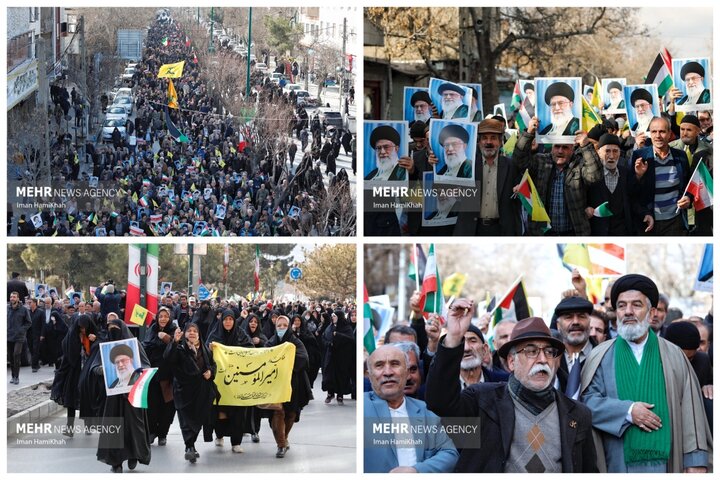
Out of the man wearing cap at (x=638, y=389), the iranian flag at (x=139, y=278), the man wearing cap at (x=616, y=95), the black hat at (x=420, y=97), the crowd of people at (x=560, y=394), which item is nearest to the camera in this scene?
the crowd of people at (x=560, y=394)

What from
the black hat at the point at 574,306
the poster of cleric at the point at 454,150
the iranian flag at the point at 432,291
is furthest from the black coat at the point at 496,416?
the poster of cleric at the point at 454,150

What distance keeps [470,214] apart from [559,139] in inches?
29.8

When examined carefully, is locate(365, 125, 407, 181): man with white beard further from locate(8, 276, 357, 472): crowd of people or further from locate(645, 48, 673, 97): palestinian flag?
locate(645, 48, 673, 97): palestinian flag

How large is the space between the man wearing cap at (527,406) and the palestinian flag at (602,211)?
1018mm

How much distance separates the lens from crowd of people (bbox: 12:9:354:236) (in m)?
7.63

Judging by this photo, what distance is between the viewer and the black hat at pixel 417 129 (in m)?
7.68

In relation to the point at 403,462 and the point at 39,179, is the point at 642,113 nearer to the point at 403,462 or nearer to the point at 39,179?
the point at 403,462

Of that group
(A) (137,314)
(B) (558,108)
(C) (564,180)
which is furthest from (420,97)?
(A) (137,314)

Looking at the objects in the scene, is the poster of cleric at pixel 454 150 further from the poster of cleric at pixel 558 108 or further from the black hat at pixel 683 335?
the black hat at pixel 683 335

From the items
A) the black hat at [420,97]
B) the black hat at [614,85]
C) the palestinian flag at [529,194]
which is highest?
the black hat at [614,85]

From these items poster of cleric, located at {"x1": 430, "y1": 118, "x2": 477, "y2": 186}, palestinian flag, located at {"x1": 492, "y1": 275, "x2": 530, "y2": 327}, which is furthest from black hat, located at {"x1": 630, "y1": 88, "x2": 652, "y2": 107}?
palestinian flag, located at {"x1": 492, "y1": 275, "x2": 530, "y2": 327}

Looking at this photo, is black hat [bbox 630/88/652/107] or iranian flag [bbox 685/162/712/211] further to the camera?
black hat [bbox 630/88/652/107]

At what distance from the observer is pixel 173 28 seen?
764cm

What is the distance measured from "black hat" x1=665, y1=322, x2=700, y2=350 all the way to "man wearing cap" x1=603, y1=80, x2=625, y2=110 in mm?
1494
